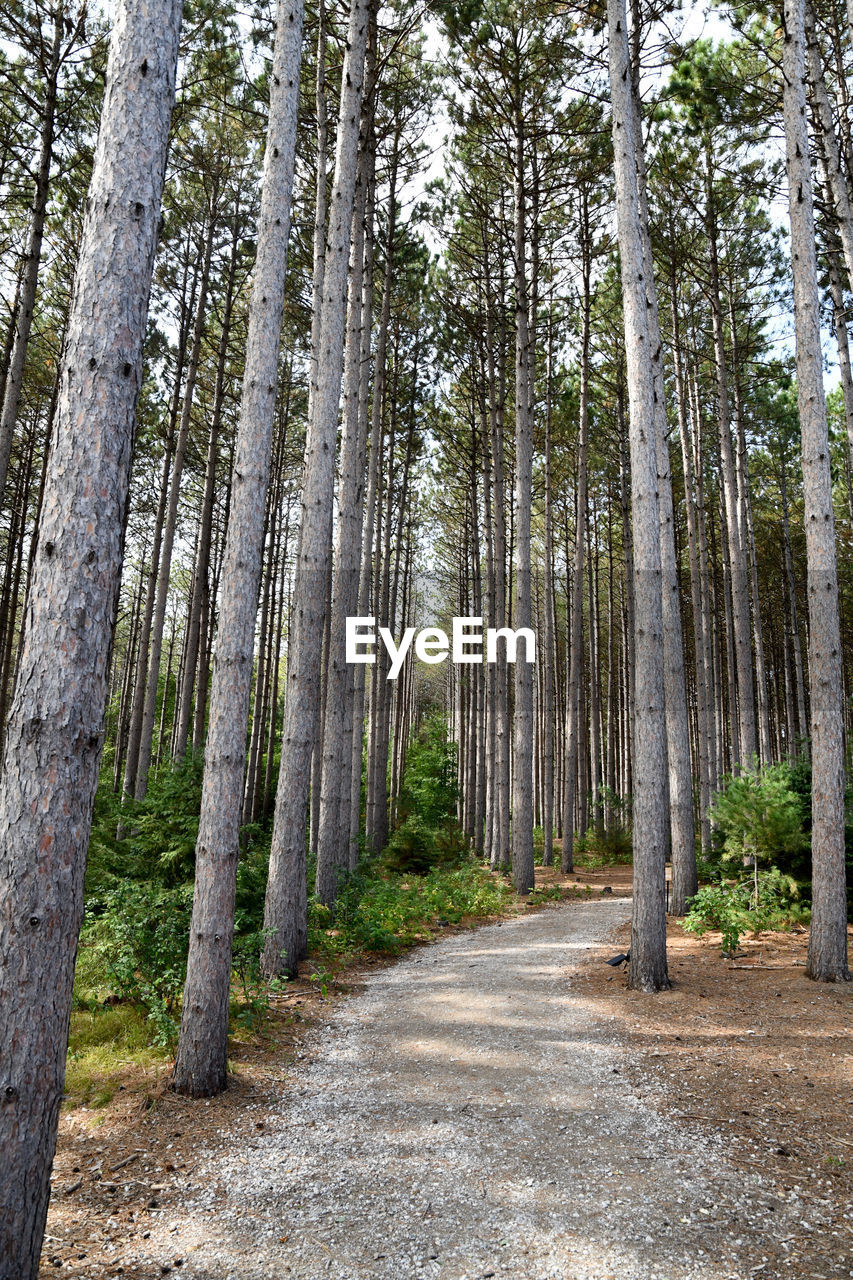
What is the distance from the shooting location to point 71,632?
2445 millimetres

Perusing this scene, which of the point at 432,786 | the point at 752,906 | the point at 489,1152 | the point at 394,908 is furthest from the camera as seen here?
the point at 432,786

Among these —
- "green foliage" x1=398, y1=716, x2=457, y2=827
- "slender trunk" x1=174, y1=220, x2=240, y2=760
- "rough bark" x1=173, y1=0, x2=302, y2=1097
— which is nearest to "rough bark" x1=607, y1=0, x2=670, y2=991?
"rough bark" x1=173, y1=0, x2=302, y2=1097

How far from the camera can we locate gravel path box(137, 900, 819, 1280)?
2.66 metres

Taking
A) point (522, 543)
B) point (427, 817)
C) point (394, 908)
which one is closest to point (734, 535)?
point (522, 543)

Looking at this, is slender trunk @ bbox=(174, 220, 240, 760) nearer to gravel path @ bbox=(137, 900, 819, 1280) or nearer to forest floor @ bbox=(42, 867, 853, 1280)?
forest floor @ bbox=(42, 867, 853, 1280)

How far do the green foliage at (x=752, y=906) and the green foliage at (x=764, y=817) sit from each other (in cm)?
31

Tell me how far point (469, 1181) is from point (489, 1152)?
0.93 ft

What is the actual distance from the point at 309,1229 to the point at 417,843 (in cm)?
1265

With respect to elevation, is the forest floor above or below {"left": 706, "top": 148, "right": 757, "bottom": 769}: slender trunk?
below

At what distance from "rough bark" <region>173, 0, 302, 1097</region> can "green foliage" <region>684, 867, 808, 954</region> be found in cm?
618

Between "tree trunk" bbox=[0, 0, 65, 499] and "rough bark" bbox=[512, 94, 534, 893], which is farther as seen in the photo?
"rough bark" bbox=[512, 94, 534, 893]

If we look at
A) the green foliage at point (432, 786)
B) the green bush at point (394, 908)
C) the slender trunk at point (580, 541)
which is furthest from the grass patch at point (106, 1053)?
the green foliage at point (432, 786)

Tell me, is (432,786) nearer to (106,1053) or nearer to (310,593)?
(310,593)

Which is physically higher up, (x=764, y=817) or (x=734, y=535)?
(x=734, y=535)
